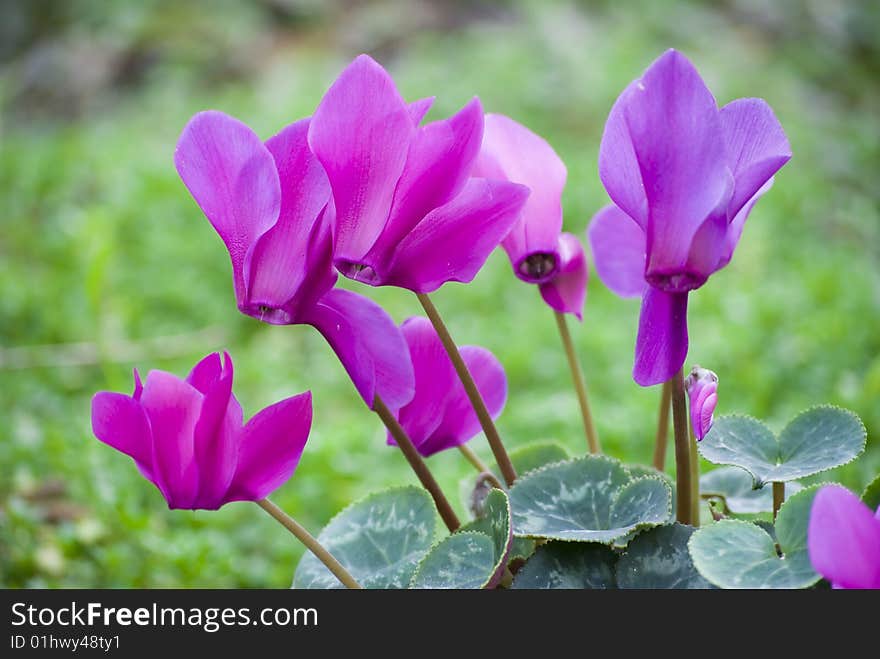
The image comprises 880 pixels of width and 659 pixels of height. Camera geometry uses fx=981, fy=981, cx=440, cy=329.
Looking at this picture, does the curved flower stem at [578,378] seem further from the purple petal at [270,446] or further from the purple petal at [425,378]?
the purple petal at [270,446]

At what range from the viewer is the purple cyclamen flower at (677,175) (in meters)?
0.47

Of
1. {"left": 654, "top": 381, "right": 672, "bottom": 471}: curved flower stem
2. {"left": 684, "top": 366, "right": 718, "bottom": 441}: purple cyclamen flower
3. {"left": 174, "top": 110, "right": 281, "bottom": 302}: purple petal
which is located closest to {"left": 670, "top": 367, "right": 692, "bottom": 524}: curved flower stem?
{"left": 684, "top": 366, "right": 718, "bottom": 441}: purple cyclamen flower

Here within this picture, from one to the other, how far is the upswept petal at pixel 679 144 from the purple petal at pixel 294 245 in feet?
0.56

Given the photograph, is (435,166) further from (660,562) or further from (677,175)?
(660,562)

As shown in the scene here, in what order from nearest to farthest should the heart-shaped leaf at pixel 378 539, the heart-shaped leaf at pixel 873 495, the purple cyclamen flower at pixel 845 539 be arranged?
the purple cyclamen flower at pixel 845 539, the heart-shaped leaf at pixel 873 495, the heart-shaped leaf at pixel 378 539

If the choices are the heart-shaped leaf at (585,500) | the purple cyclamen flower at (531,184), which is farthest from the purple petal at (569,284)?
the heart-shaped leaf at (585,500)

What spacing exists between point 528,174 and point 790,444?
235 mm

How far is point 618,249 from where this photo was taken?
697 mm

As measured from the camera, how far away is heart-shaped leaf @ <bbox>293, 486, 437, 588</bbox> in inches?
25.3

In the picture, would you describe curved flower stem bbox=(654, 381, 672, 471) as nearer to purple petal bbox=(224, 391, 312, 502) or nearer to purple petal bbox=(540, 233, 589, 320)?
purple petal bbox=(540, 233, 589, 320)

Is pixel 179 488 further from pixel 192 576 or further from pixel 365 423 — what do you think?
pixel 365 423
